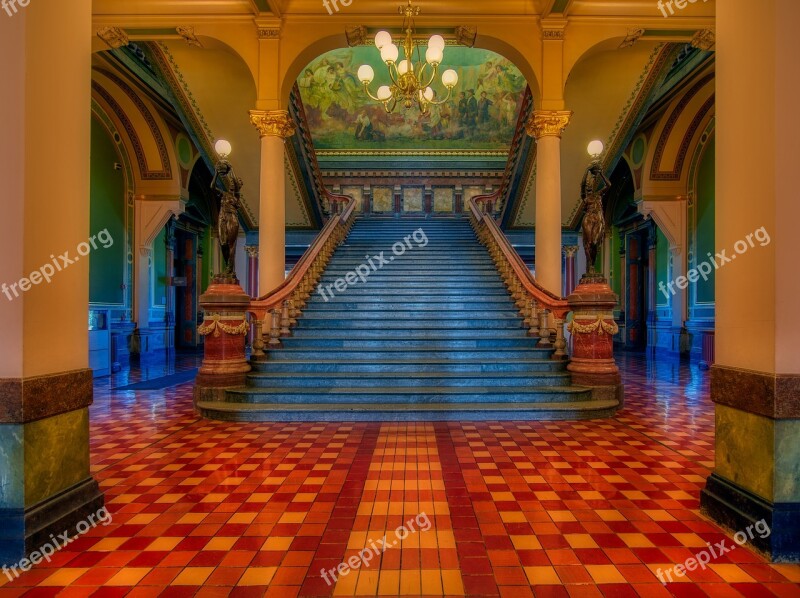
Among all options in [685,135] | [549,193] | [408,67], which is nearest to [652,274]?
[685,135]

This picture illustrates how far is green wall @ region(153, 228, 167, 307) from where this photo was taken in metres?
14.2

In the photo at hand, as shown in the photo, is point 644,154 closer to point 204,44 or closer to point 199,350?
point 204,44

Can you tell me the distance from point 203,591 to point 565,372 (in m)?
5.38

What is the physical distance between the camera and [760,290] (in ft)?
8.71

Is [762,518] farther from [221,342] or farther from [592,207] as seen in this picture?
[221,342]

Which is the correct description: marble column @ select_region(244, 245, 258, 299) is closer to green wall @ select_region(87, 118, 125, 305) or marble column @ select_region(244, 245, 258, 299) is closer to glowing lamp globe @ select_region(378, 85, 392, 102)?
green wall @ select_region(87, 118, 125, 305)

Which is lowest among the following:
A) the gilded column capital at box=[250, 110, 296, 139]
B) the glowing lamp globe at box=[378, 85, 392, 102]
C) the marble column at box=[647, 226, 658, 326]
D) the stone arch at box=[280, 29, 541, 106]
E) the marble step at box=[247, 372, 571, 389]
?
the marble step at box=[247, 372, 571, 389]

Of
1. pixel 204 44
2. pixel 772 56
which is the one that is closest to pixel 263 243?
pixel 204 44

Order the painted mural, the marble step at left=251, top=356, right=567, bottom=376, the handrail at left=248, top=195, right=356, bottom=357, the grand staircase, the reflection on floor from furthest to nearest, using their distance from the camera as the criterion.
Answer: the painted mural → the handrail at left=248, top=195, right=356, bottom=357 → the marble step at left=251, top=356, right=567, bottom=376 → the grand staircase → the reflection on floor

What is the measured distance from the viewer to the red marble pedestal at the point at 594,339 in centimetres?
623

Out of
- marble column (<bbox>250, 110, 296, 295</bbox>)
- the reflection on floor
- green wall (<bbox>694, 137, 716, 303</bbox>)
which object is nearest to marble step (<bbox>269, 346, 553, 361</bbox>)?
marble column (<bbox>250, 110, 296, 295</bbox>)

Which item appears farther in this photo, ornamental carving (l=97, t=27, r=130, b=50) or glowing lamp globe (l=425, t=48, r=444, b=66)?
ornamental carving (l=97, t=27, r=130, b=50)

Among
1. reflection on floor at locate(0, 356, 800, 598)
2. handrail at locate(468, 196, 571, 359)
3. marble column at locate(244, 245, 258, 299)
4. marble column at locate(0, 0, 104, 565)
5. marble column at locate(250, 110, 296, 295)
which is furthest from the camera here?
marble column at locate(244, 245, 258, 299)

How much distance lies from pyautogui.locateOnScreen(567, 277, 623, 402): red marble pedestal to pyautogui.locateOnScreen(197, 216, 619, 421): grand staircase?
0.22 meters
